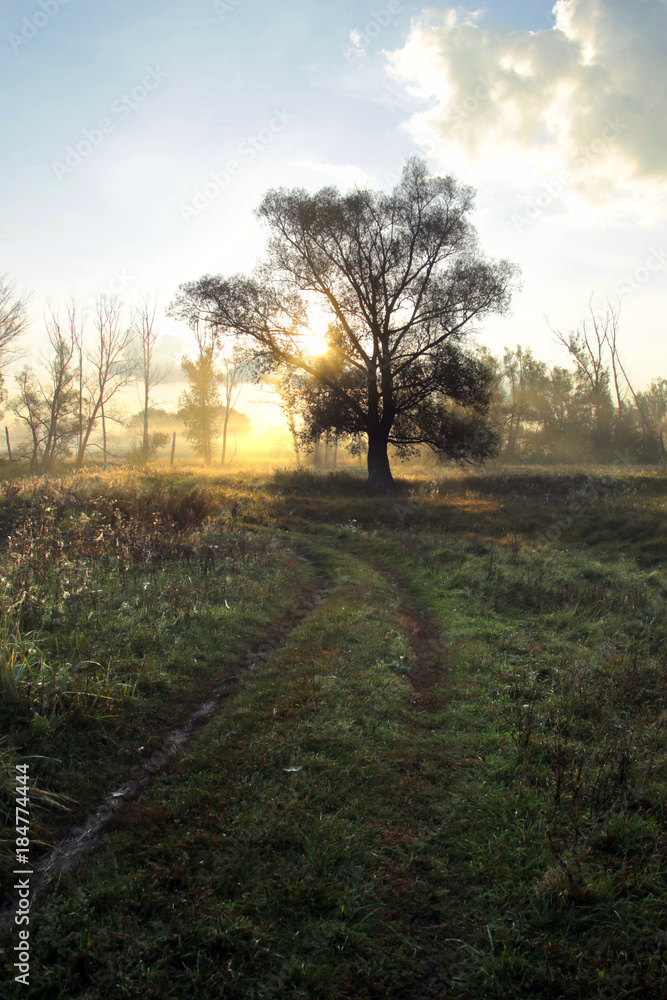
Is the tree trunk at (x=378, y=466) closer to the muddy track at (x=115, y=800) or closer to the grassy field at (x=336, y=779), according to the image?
the grassy field at (x=336, y=779)

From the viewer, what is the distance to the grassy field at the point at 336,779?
2.60m

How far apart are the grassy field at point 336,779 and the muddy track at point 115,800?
0.09 metres

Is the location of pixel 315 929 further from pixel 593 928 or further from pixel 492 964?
pixel 593 928

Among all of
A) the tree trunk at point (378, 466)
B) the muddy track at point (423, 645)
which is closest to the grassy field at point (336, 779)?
the muddy track at point (423, 645)

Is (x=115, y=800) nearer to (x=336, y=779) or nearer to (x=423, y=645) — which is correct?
(x=336, y=779)

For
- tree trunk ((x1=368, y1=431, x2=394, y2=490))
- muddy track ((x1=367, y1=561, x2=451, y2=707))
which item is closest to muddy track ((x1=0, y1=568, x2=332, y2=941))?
muddy track ((x1=367, y1=561, x2=451, y2=707))

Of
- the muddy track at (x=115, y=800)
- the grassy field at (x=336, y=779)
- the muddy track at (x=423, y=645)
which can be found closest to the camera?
the grassy field at (x=336, y=779)

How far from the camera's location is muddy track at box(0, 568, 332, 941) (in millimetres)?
2945

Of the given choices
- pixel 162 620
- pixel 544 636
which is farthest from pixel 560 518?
pixel 162 620

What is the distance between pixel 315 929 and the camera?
2.74m

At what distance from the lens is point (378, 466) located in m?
22.8

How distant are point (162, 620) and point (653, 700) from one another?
19.5 feet

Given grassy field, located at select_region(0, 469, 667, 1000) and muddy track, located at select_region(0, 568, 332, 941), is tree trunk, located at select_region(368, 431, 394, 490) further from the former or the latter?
muddy track, located at select_region(0, 568, 332, 941)

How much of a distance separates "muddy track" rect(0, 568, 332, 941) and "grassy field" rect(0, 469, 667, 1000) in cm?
9
